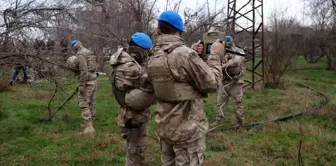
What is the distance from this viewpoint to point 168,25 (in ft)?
9.68

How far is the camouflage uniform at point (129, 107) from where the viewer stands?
148 inches

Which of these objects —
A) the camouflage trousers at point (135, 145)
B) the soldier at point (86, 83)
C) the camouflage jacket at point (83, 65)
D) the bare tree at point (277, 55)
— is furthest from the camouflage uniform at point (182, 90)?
the bare tree at point (277, 55)

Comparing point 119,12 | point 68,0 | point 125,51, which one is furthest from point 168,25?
point 119,12

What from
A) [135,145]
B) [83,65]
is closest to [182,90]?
[135,145]

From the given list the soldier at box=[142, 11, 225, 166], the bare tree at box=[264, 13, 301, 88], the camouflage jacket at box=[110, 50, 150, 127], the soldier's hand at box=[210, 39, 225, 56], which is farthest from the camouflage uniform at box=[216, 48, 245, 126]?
the bare tree at box=[264, 13, 301, 88]

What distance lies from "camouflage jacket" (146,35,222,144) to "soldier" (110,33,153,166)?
1.83 ft

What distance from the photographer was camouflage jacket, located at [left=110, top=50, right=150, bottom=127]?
375 cm

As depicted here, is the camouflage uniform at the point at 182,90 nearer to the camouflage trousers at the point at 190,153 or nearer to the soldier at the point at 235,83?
the camouflage trousers at the point at 190,153

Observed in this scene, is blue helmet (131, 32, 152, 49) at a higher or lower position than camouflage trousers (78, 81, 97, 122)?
higher

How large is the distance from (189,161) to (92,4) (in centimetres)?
309

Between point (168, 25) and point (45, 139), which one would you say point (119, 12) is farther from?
point (168, 25)

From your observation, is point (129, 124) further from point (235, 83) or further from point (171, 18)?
point (235, 83)

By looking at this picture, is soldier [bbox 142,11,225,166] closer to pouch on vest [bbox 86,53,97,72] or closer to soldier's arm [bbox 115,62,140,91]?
soldier's arm [bbox 115,62,140,91]

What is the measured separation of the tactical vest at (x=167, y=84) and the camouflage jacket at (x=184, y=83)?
0.06 feet
